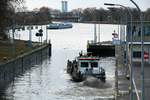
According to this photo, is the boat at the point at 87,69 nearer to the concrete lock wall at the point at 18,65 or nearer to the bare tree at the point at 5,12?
the concrete lock wall at the point at 18,65

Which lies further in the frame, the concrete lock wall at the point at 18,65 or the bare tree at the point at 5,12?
the concrete lock wall at the point at 18,65

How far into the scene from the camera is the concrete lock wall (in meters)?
68.7

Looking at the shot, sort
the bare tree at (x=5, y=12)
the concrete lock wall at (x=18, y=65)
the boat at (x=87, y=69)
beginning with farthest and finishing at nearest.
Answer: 1. the boat at (x=87, y=69)
2. the concrete lock wall at (x=18, y=65)
3. the bare tree at (x=5, y=12)

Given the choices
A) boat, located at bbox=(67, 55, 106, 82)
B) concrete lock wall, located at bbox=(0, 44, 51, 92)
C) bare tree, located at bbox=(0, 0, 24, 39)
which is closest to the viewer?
bare tree, located at bbox=(0, 0, 24, 39)

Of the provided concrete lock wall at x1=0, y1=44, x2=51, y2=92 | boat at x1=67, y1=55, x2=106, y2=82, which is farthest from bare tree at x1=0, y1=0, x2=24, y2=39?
boat at x1=67, y1=55, x2=106, y2=82

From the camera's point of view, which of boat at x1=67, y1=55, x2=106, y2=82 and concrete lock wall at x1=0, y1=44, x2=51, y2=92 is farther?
boat at x1=67, y1=55, x2=106, y2=82

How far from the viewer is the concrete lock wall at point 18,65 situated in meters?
68.7

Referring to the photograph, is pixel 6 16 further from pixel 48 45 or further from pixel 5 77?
pixel 48 45

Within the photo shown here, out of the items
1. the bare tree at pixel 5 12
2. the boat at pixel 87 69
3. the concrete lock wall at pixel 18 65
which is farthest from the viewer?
the boat at pixel 87 69

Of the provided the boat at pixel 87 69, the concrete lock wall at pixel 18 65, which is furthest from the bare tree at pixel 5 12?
the boat at pixel 87 69

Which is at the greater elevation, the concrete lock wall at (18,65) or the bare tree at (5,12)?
the bare tree at (5,12)

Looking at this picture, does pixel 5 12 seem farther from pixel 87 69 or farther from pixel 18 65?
pixel 18 65

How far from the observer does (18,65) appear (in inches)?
3248

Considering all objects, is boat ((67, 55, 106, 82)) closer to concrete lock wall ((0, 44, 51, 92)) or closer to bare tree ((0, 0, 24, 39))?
concrete lock wall ((0, 44, 51, 92))
